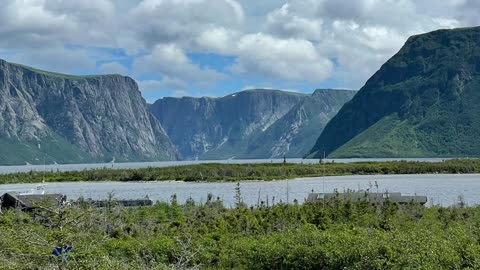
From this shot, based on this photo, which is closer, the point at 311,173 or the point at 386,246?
the point at 386,246

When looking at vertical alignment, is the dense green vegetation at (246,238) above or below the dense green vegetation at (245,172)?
below

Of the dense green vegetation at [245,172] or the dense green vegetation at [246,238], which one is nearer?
the dense green vegetation at [246,238]

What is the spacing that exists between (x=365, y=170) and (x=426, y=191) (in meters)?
47.6

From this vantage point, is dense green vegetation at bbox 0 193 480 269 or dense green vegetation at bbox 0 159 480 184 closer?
dense green vegetation at bbox 0 193 480 269

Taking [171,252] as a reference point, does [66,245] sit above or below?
above

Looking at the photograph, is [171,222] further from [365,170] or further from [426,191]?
[365,170]

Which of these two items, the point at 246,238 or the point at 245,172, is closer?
the point at 246,238

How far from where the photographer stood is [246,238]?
30.5 m

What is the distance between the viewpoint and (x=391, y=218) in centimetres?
3338

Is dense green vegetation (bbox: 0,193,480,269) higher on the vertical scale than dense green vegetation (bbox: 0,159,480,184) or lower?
lower

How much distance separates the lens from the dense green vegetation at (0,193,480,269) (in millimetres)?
17094

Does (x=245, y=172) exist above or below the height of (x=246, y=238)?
above

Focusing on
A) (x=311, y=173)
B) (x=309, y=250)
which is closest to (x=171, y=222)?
(x=309, y=250)

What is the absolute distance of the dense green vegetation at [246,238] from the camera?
673 inches
